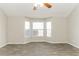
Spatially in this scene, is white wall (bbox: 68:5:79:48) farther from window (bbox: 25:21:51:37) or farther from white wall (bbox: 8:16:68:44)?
window (bbox: 25:21:51:37)

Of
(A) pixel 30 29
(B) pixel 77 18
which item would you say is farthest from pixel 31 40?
(B) pixel 77 18

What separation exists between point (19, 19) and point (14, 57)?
184 cm

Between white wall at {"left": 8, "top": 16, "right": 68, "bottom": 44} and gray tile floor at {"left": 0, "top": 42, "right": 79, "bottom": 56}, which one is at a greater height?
white wall at {"left": 8, "top": 16, "right": 68, "bottom": 44}

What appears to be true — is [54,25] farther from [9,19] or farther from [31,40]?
[9,19]

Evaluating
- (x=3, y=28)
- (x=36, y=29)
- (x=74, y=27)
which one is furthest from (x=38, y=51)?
(x=74, y=27)

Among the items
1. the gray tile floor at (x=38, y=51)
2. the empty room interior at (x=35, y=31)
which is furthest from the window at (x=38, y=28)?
the gray tile floor at (x=38, y=51)

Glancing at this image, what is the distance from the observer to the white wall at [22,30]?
491 cm

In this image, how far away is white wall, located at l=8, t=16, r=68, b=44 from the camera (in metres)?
4.91

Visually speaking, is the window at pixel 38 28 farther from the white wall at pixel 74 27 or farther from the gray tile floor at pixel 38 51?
the white wall at pixel 74 27

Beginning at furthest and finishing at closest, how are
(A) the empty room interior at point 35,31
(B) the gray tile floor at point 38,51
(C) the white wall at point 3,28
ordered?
(C) the white wall at point 3,28 → (A) the empty room interior at point 35,31 → (B) the gray tile floor at point 38,51

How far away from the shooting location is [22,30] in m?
5.48

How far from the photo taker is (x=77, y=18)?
4.67 meters

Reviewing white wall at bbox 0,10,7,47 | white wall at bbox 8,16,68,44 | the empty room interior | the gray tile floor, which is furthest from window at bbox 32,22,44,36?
white wall at bbox 0,10,7,47

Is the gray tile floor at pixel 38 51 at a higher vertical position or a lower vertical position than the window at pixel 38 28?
lower
